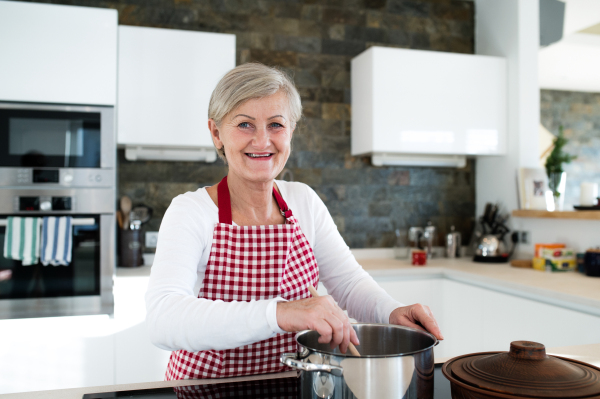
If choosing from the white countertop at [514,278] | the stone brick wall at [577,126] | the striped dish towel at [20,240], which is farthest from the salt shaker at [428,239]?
the stone brick wall at [577,126]

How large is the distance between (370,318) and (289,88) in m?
0.61

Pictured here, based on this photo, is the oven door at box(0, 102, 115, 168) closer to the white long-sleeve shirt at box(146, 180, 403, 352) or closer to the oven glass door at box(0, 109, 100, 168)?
the oven glass door at box(0, 109, 100, 168)

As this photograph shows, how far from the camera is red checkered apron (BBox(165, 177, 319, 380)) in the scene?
118cm

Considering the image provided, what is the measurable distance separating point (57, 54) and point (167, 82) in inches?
20.0

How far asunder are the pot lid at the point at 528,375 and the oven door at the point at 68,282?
200cm

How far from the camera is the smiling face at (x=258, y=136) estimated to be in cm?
124

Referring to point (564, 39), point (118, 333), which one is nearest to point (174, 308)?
point (118, 333)

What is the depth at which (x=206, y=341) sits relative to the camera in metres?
0.93

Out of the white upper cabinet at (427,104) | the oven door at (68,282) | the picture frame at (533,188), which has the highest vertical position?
the white upper cabinet at (427,104)

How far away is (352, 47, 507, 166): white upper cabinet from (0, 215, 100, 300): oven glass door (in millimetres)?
1580

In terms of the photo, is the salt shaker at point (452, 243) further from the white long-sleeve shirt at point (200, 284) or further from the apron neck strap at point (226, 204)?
the apron neck strap at point (226, 204)

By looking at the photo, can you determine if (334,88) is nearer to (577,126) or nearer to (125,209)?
(125,209)

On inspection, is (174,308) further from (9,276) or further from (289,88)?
(9,276)

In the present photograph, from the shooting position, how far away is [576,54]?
3957 mm
